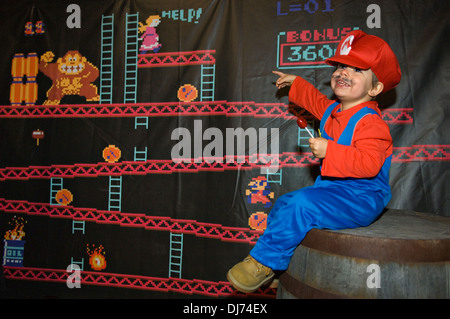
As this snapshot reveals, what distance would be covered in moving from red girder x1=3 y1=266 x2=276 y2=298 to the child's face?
112 centimetres

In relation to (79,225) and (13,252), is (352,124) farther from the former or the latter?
(13,252)

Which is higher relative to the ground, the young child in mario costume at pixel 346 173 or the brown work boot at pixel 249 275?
the young child in mario costume at pixel 346 173

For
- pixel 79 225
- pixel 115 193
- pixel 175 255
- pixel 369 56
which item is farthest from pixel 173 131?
pixel 369 56

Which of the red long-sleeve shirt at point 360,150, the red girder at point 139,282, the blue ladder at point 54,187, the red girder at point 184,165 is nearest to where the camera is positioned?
the red long-sleeve shirt at point 360,150

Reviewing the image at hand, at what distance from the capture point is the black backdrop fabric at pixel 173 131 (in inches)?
70.4

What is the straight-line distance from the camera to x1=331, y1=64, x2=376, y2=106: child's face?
1.35 m

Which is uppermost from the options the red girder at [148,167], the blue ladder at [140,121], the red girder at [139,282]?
the blue ladder at [140,121]

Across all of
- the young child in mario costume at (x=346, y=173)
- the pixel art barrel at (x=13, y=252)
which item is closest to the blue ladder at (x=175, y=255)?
the young child in mario costume at (x=346, y=173)

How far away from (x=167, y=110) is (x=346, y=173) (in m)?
1.20

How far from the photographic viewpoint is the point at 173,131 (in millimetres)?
2051

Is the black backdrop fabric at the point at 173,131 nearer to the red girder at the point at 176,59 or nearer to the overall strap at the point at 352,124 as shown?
the red girder at the point at 176,59

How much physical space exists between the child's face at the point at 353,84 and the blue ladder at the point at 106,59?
54.2 inches

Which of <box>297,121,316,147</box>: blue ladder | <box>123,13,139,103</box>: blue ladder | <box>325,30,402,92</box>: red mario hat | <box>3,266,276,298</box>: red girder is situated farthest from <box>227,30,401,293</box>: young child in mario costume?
<box>123,13,139,103</box>: blue ladder

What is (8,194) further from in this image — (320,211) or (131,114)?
(320,211)
